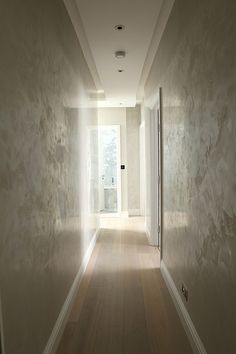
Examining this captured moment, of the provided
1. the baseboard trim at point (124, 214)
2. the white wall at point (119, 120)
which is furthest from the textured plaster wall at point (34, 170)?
the baseboard trim at point (124, 214)

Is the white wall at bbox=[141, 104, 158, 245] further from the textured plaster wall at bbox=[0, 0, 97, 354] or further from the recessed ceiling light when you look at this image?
the textured plaster wall at bbox=[0, 0, 97, 354]

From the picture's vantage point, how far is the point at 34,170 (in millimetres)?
1533

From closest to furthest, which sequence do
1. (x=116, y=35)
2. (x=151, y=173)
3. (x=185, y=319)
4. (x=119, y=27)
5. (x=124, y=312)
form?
(x=185, y=319), (x=124, y=312), (x=119, y=27), (x=116, y=35), (x=151, y=173)

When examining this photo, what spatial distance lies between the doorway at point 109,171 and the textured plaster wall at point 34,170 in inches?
160

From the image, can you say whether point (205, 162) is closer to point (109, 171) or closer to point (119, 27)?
point (119, 27)

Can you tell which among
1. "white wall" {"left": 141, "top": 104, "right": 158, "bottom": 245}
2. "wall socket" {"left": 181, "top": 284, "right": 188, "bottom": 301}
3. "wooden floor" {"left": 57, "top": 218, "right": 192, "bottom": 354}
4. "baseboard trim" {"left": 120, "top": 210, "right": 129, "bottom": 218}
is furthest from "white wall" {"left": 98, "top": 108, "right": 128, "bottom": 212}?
"wall socket" {"left": 181, "top": 284, "right": 188, "bottom": 301}

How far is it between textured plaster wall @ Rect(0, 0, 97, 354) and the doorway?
4.08 metres

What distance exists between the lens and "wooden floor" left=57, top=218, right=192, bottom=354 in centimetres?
199

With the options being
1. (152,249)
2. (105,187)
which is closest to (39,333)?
(152,249)

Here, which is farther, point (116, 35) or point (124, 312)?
point (116, 35)

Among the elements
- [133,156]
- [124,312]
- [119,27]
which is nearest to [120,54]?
[119,27]

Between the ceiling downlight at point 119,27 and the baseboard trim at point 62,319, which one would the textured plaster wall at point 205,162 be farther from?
the baseboard trim at point 62,319

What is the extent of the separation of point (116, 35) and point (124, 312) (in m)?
2.74

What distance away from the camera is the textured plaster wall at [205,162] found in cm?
127
